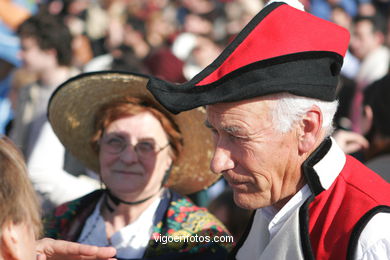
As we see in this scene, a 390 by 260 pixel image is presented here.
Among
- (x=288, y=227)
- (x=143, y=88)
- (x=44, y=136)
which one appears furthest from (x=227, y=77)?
(x=44, y=136)

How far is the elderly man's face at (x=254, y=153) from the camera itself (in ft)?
6.97

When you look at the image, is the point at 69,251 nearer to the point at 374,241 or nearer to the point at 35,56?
the point at 374,241

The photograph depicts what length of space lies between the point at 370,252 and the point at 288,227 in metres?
0.31

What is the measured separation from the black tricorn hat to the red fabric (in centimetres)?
31

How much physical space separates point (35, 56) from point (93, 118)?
6.31ft

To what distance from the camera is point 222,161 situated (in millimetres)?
2205

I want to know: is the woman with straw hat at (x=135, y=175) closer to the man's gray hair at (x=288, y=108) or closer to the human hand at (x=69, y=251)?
the human hand at (x=69, y=251)

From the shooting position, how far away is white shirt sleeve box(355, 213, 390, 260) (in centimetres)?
192

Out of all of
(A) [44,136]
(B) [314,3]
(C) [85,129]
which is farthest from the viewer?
(B) [314,3]

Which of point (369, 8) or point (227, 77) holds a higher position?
point (227, 77)

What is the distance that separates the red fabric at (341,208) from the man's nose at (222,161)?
318mm

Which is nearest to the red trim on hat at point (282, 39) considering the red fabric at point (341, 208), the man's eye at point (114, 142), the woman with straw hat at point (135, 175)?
the red fabric at point (341, 208)

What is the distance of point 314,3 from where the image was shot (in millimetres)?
12375

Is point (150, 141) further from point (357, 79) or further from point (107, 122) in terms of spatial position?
point (357, 79)
